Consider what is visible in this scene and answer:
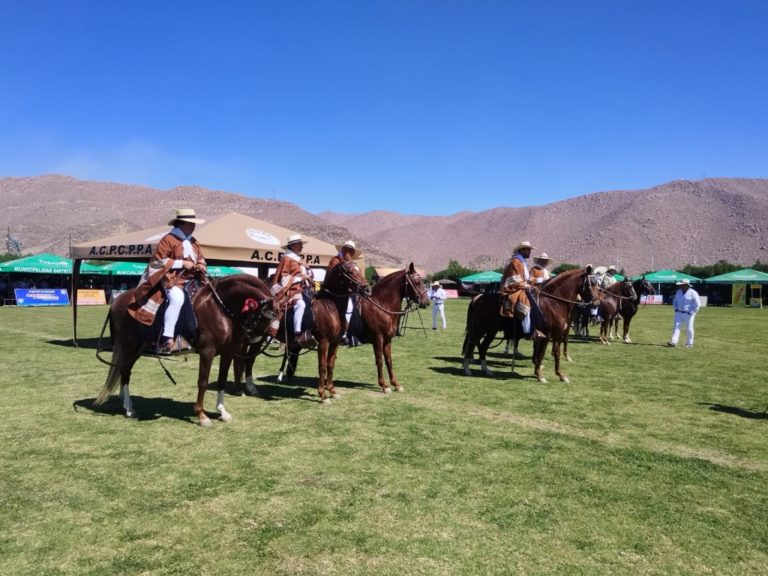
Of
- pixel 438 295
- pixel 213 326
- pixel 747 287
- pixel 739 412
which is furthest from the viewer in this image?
pixel 747 287

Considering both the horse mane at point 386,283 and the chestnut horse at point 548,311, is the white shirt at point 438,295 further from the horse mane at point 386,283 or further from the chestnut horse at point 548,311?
the horse mane at point 386,283

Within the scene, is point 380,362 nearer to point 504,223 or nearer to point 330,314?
point 330,314

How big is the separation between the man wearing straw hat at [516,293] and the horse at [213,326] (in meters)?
5.07

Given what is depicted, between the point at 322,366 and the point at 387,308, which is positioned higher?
the point at 387,308

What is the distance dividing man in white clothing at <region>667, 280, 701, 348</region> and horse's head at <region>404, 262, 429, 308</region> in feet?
37.8

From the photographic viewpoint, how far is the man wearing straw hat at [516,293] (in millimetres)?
10250

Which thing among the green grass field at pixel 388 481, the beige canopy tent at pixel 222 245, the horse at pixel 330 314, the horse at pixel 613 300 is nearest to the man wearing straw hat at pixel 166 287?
the green grass field at pixel 388 481

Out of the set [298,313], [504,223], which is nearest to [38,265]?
[298,313]

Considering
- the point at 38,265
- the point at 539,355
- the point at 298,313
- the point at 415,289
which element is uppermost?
the point at 38,265

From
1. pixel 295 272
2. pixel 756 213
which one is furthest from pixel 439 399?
pixel 756 213

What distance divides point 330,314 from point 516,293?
12.7 ft

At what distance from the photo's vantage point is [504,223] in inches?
5984

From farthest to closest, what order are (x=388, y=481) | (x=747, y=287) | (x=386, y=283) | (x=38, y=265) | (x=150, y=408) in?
1. (x=747, y=287)
2. (x=38, y=265)
3. (x=386, y=283)
4. (x=150, y=408)
5. (x=388, y=481)

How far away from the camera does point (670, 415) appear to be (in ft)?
26.5
